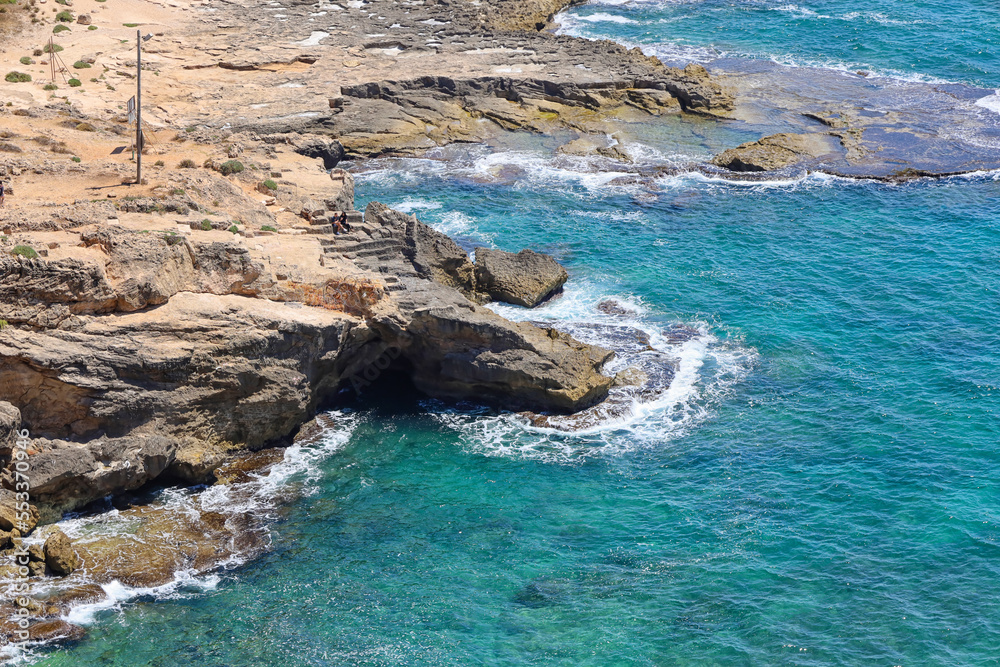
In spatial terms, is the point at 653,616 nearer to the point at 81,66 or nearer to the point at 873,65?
the point at 81,66

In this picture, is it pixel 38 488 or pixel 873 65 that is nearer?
pixel 38 488

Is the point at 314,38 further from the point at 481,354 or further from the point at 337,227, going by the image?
the point at 481,354

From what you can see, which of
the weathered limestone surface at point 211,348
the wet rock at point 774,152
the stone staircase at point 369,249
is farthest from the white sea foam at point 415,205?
the wet rock at point 774,152

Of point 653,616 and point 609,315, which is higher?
point 609,315

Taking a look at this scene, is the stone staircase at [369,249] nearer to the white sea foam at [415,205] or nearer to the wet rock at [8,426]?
the white sea foam at [415,205]

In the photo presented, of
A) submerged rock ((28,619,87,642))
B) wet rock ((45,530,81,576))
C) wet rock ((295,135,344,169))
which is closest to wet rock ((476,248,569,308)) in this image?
wet rock ((295,135,344,169))

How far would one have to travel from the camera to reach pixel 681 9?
3725 inches

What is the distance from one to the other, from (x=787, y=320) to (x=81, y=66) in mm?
46649

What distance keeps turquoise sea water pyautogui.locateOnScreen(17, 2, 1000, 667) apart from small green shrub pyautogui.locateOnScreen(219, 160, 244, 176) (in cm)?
1217

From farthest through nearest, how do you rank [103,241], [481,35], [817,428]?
1. [481,35]
2. [817,428]
3. [103,241]

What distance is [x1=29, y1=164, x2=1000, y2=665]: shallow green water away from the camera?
96.1 feet

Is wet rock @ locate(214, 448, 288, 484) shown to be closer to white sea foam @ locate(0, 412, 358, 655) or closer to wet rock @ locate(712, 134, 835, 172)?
white sea foam @ locate(0, 412, 358, 655)

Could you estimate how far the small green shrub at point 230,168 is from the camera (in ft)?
156

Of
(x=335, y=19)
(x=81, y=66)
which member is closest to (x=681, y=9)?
(x=335, y=19)
